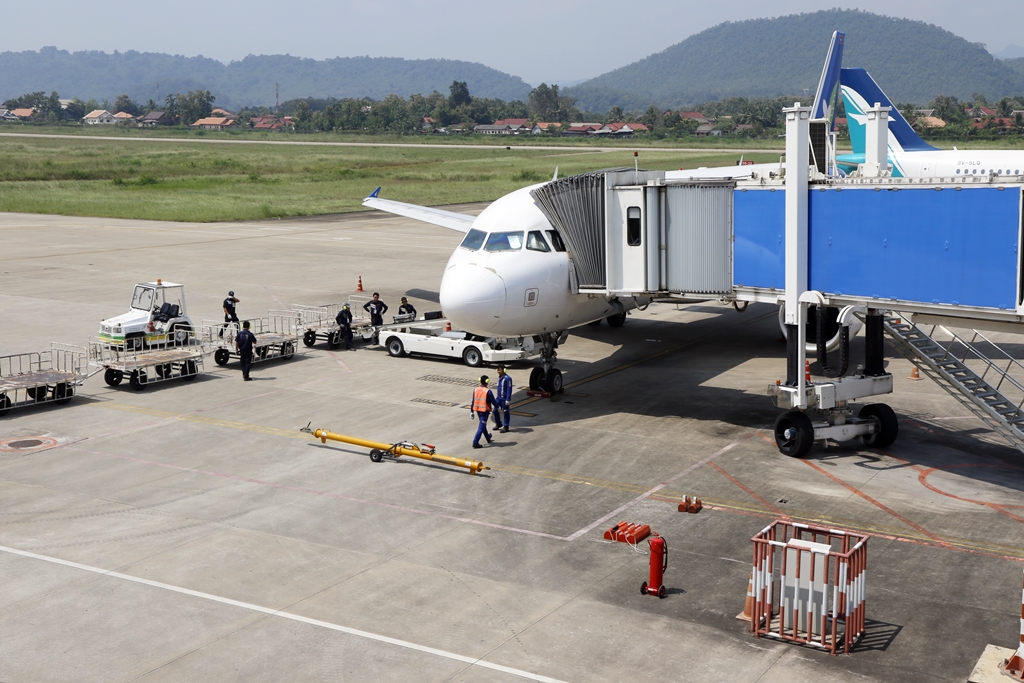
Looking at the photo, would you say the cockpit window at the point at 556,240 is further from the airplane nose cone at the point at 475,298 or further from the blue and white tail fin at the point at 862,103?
the blue and white tail fin at the point at 862,103

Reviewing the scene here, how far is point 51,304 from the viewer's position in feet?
147

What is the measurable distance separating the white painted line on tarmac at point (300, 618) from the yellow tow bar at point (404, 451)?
7153 millimetres

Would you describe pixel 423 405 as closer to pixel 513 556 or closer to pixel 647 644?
pixel 513 556

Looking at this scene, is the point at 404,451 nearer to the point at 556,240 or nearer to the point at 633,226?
the point at 556,240

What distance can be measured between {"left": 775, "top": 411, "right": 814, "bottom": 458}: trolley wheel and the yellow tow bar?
22.6 feet

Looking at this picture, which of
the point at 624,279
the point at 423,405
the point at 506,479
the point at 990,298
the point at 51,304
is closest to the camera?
the point at 990,298

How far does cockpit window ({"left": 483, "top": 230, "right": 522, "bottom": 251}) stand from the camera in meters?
27.6

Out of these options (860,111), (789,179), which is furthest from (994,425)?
(860,111)

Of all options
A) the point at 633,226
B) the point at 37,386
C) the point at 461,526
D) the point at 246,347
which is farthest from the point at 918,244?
the point at 37,386

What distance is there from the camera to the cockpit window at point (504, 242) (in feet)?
90.6

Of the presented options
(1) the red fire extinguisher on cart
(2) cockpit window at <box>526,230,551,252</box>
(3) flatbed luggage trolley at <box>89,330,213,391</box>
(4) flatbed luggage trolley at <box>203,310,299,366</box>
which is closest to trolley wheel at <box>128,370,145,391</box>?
(3) flatbed luggage trolley at <box>89,330,213,391</box>

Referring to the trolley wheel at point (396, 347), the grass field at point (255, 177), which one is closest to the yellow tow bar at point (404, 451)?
the trolley wheel at point (396, 347)

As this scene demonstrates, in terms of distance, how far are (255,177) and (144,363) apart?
90409 millimetres

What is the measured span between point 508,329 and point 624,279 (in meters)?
3.32
